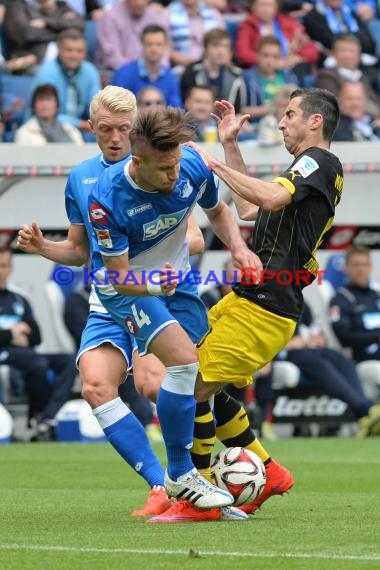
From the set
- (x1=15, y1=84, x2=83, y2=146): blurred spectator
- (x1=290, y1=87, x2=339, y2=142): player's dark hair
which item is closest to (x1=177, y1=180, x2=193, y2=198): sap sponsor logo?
(x1=290, y1=87, x2=339, y2=142): player's dark hair

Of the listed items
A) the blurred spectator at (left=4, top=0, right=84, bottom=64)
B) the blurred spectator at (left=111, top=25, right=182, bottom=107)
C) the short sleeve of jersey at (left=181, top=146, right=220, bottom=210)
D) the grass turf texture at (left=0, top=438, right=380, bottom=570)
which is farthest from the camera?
the blurred spectator at (left=4, top=0, right=84, bottom=64)

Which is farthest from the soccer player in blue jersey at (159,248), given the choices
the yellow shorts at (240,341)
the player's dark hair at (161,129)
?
the yellow shorts at (240,341)

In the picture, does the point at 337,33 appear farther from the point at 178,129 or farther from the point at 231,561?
the point at 231,561

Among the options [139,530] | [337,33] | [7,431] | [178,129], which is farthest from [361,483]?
[337,33]

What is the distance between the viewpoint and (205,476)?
22.6ft

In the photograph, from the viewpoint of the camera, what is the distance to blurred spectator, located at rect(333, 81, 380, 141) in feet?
48.3

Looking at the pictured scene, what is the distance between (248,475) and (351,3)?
41.9ft

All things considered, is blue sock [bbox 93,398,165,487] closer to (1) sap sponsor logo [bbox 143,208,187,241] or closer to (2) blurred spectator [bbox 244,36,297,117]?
(1) sap sponsor logo [bbox 143,208,187,241]

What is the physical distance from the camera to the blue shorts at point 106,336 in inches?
281

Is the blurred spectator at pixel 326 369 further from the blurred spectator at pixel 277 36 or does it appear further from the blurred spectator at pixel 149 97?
the blurred spectator at pixel 277 36

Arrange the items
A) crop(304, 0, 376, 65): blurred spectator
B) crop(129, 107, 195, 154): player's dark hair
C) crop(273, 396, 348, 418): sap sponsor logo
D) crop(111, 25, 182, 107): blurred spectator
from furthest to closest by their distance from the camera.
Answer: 1. crop(304, 0, 376, 65): blurred spectator
2. crop(111, 25, 182, 107): blurred spectator
3. crop(273, 396, 348, 418): sap sponsor logo
4. crop(129, 107, 195, 154): player's dark hair

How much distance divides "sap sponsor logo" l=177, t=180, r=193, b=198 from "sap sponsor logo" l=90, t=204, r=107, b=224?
38 cm

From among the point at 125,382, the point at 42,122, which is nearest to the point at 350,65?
the point at 42,122

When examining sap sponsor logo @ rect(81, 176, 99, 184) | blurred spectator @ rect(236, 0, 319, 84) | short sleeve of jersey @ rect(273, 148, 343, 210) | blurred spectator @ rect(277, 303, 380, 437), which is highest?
short sleeve of jersey @ rect(273, 148, 343, 210)
